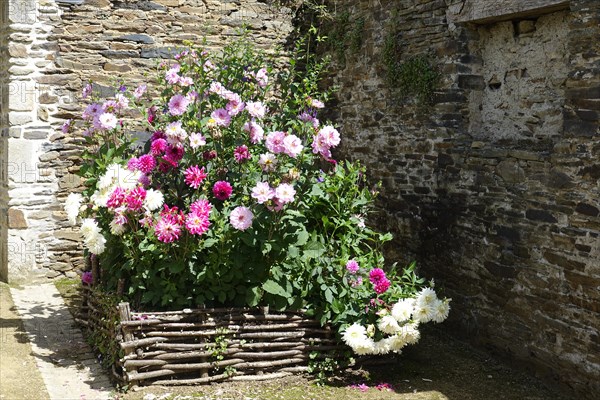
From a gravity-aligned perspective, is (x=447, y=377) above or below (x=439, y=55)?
below

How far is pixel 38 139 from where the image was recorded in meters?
7.42

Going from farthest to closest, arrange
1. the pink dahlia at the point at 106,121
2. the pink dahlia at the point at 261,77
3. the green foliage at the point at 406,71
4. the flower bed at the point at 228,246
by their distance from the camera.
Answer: the green foliage at the point at 406,71 < the pink dahlia at the point at 261,77 < the pink dahlia at the point at 106,121 < the flower bed at the point at 228,246

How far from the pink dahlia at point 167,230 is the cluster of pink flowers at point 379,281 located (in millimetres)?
1365

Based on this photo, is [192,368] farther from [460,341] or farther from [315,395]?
[460,341]

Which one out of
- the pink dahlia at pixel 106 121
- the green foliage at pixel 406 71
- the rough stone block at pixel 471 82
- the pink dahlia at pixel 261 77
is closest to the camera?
the pink dahlia at pixel 106 121

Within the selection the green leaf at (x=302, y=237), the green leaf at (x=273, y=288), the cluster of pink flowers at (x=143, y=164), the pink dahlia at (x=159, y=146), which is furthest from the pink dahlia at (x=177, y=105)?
the green leaf at (x=273, y=288)

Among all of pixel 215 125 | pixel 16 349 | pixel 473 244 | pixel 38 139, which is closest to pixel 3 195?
pixel 38 139

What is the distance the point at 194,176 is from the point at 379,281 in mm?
1460

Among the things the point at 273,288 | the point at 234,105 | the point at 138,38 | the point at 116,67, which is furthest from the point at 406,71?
the point at 116,67

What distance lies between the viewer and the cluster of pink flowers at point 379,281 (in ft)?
15.9

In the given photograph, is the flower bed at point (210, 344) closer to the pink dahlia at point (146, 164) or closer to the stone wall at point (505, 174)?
the pink dahlia at point (146, 164)

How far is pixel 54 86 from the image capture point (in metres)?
7.47

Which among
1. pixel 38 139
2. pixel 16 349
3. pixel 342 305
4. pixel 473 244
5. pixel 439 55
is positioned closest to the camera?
pixel 342 305

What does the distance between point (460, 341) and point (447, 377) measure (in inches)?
33.4
